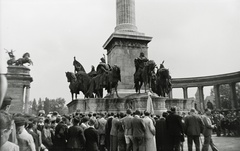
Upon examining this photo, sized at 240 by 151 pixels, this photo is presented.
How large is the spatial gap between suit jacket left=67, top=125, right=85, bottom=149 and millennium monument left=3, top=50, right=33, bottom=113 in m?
51.9

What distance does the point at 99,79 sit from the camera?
20.8 m

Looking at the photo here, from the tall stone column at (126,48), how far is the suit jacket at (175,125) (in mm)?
13050

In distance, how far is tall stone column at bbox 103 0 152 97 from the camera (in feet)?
74.7

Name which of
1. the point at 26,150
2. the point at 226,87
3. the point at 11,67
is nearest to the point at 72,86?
the point at 26,150

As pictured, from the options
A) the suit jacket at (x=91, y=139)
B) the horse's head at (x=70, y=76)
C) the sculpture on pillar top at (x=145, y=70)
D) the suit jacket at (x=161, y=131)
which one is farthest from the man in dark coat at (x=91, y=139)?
the horse's head at (x=70, y=76)

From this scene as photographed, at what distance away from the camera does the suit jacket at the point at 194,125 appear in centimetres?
920

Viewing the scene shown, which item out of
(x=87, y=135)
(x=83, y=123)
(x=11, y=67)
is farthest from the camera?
(x=11, y=67)

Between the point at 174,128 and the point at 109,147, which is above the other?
the point at 174,128

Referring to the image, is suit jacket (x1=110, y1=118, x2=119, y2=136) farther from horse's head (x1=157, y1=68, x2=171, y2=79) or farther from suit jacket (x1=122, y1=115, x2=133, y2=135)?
horse's head (x1=157, y1=68, x2=171, y2=79)

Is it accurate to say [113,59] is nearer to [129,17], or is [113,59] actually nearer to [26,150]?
[129,17]

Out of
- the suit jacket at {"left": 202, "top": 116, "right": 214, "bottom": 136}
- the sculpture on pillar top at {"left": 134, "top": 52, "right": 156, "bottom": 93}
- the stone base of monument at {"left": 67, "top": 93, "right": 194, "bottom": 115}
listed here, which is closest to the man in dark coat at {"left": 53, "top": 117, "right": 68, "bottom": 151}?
the suit jacket at {"left": 202, "top": 116, "right": 214, "bottom": 136}

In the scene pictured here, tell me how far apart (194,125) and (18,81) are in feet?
180

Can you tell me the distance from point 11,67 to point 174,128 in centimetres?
5586

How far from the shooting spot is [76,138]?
24.1 ft
